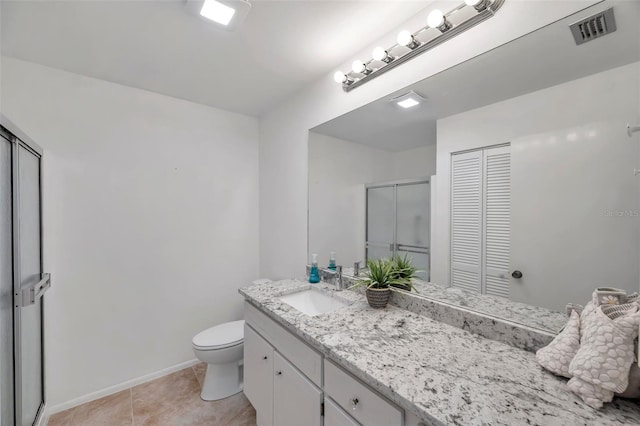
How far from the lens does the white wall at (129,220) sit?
1754 mm

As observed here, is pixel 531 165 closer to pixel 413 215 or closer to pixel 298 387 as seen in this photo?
pixel 413 215

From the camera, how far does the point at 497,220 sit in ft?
3.59

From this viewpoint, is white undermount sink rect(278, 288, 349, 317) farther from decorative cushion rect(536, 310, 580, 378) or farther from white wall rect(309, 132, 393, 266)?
decorative cushion rect(536, 310, 580, 378)

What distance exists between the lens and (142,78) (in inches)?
74.5

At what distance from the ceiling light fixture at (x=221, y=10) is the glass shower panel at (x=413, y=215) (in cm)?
121

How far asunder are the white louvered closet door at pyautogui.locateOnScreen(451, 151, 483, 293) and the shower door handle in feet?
7.10

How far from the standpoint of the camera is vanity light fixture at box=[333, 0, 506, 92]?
107cm

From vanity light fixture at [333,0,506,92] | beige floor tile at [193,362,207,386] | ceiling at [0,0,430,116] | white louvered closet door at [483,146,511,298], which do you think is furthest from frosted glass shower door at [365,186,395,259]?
beige floor tile at [193,362,207,386]

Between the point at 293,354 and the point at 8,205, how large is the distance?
1538mm

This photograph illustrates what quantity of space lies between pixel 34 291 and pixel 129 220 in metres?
0.72

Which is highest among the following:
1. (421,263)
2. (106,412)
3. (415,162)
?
(415,162)

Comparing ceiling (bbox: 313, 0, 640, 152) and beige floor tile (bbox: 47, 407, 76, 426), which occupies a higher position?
ceiling (bbox: 313, 0, 640, 152)

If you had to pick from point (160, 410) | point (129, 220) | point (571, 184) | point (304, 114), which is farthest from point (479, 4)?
point (160, 410)

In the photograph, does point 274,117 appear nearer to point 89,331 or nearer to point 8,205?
point 8,205
